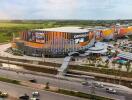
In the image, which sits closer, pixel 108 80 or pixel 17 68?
pixel 108 80

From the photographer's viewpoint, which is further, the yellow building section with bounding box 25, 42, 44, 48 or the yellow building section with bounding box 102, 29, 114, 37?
the yellow building section with bounding box 102, 29, 114, 37

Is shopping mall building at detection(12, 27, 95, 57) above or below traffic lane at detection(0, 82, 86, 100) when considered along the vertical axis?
above

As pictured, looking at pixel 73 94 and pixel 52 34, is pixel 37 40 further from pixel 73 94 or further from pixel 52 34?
pixel 73 94

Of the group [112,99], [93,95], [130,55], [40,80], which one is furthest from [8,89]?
[130,55]

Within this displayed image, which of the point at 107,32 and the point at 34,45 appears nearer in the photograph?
the point at 34,45

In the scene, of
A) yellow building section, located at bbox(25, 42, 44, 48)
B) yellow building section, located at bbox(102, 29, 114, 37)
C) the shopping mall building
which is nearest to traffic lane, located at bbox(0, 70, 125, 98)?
the shopping mall building

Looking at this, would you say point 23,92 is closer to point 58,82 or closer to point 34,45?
point 58,82

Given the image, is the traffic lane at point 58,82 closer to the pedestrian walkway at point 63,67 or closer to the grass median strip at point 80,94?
the grass median strip at point 80,94

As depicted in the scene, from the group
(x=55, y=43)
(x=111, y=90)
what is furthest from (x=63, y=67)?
(x=111, y=90)

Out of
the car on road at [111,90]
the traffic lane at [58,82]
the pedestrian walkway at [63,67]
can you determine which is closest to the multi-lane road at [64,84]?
the traffic lane at [58,82]

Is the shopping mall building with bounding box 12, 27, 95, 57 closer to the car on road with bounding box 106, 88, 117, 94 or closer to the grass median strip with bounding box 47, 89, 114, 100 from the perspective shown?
the grass median strip with bounding box 47, 89, 114, 100

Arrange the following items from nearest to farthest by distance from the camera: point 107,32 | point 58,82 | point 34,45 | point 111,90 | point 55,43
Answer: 1. point 111,90
2. point 58,82
3. point 55,43
4. point 34,45
5. point 107,32
